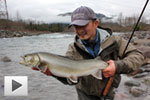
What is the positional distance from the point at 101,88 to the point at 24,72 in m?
6.05

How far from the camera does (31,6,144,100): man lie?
252cm

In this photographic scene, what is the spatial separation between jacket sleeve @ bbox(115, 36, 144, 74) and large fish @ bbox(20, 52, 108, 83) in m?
0.24

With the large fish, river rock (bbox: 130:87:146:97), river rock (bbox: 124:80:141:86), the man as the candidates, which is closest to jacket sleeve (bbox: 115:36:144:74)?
the man

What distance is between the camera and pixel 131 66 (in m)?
2.35

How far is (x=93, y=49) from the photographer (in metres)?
2.74

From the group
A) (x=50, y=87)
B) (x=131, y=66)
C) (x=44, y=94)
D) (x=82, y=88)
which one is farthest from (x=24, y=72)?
(x=131, y=66)

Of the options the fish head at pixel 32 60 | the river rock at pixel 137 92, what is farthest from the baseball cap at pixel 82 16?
the river rock at pixel 137 92

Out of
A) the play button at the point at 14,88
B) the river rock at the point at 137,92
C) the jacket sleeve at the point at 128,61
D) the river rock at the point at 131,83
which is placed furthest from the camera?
the river rock at the point at 131,83

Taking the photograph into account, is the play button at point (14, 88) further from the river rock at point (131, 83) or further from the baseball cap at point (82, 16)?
the river rock at point (131, 83)

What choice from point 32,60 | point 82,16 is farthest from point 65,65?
point 82,16

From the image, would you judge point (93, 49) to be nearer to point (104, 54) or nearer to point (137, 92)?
point (104, 54)

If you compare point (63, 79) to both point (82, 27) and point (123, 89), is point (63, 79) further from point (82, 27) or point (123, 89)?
point (123, 89)

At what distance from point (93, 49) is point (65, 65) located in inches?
22.7

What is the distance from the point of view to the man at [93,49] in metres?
2.52
